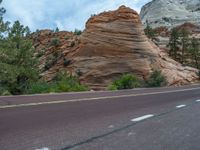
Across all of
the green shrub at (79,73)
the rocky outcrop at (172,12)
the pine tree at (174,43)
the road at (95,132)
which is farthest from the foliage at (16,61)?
the rocky outcrop at (172,12)

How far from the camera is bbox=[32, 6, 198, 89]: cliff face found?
4472 cm

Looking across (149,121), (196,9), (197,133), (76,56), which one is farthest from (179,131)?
(196,9)

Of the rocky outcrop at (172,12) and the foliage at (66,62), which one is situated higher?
the rocky outcrop at (172,12)

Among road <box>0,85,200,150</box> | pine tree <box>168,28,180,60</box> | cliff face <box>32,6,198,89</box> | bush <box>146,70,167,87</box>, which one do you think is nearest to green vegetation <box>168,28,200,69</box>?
pine tree <box>168,28,180,60</box>

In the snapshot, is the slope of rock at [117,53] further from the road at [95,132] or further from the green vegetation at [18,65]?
the road at [95,132]

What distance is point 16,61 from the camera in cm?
3559

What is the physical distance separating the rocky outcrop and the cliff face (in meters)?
58.2

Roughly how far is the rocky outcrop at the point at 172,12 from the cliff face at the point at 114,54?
58.2 m

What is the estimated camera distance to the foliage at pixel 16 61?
30.4 m

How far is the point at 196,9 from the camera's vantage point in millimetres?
123812

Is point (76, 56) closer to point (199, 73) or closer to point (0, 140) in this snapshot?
point (199, 73)

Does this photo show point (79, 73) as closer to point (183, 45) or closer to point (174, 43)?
point (174, 43)

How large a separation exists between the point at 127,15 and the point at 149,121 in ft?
139

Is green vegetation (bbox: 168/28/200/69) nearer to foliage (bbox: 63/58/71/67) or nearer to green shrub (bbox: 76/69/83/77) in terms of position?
foliage (bbox: 63/58/71/67)
